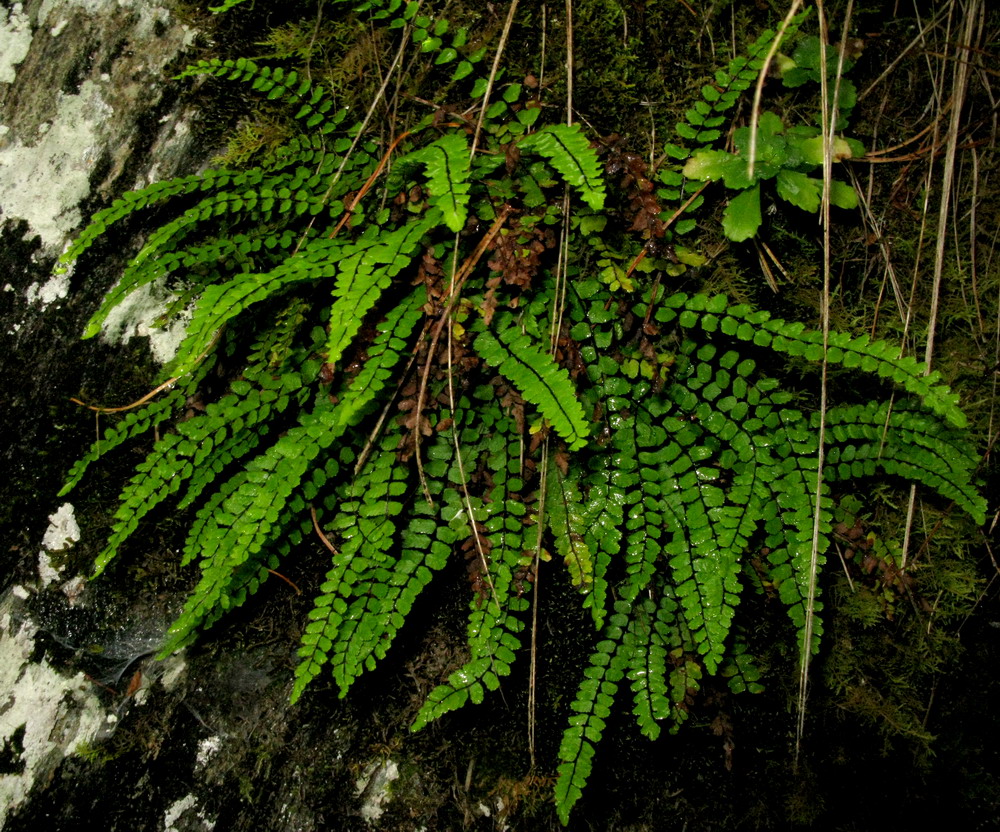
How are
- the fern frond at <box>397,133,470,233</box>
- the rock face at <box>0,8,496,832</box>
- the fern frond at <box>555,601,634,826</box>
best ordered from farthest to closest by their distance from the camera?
the rock face at <box>0,8,496,832</box> < the fern frond at <box>555,601,634,826</box> < the fern frond at <box>397,133,470,233</box>

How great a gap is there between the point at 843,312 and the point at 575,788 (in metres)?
2.05

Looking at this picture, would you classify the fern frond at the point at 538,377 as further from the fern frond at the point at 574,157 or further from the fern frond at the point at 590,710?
the fern frond at the point at 590,710

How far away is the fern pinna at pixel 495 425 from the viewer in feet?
7.38

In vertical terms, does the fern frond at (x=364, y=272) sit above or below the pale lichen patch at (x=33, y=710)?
above

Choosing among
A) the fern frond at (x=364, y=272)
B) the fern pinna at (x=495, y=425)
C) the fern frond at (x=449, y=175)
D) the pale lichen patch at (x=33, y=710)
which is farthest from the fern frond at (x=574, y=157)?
the pale lichen patch at (x=33, y=710)

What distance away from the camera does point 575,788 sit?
224 cm

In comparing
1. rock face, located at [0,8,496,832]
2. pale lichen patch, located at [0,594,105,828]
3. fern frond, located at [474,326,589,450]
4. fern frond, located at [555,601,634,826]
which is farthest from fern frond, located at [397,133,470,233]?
pale lichen patch, located at [0,594,105,828]

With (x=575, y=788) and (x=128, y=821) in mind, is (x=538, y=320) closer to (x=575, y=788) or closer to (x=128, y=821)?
(x=575, y=788)

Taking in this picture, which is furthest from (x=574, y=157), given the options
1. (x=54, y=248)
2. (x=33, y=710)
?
(x=33, y=710)

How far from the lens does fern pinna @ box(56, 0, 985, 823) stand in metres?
2.25

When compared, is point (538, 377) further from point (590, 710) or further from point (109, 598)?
point (109, 598)

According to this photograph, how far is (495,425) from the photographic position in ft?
8.11

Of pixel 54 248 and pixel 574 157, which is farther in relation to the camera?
pixel 54 248

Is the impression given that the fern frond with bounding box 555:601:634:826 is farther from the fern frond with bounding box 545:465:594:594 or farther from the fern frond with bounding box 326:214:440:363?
the fern frond with bounding box 326:214:440:363
